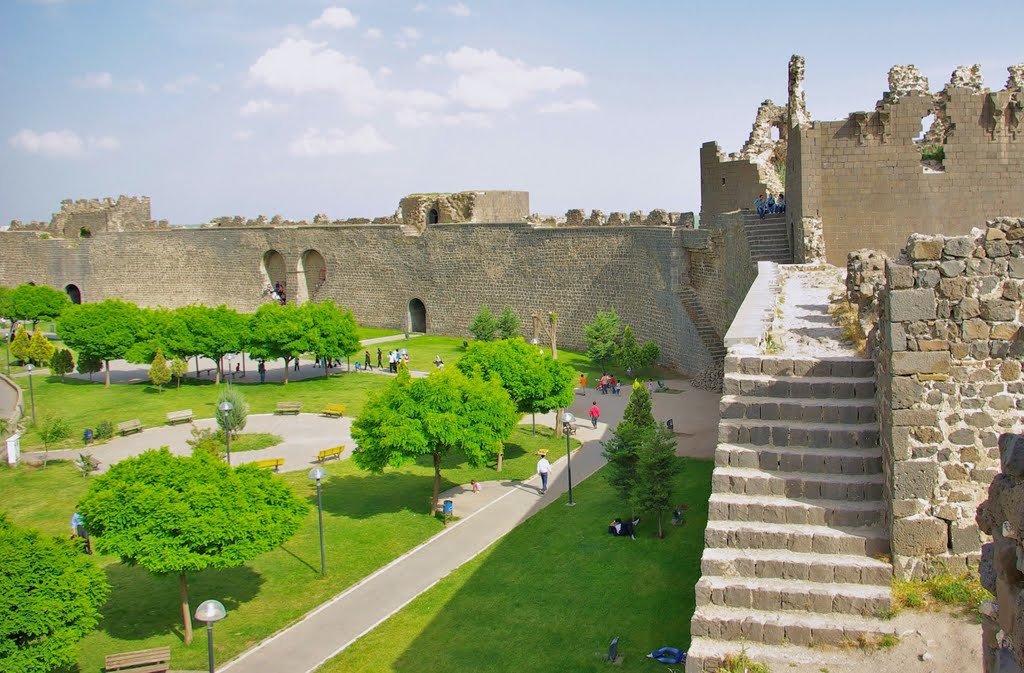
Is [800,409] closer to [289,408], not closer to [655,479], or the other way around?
[655,479]

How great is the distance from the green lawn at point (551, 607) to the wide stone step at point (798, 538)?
13.0 ft

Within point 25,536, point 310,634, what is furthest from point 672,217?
point 25,536

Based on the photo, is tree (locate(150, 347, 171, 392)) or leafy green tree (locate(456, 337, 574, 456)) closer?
leafy green tree (locate(456, 337, 574, 456))

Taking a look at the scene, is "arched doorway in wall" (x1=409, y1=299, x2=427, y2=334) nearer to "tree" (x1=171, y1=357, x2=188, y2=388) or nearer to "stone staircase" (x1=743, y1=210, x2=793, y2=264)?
"tree" (x1=171, y1=357, x2=188, y2=388)

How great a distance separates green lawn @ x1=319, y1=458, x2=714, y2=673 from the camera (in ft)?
34.0

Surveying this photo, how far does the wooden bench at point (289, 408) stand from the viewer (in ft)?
79.0

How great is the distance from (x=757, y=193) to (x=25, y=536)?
622 inches

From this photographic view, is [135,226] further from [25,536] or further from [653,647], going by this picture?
[653,647]

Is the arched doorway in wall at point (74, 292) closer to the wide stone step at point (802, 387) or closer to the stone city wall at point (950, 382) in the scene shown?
the wide stone step at point (802, 387)

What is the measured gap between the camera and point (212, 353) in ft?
92.7

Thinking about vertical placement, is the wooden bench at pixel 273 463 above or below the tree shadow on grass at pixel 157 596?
above

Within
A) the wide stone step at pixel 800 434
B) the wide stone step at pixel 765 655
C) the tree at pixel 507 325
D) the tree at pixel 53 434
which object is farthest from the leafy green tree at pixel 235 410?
the wide stone step at pixel 765 655

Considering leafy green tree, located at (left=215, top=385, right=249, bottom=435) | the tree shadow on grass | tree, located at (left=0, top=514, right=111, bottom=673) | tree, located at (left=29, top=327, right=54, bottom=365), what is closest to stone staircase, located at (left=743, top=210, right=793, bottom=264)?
the tree shadow on grass

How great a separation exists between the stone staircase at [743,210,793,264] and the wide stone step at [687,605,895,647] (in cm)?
1320
